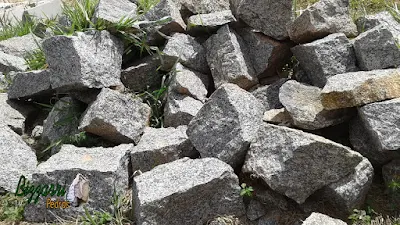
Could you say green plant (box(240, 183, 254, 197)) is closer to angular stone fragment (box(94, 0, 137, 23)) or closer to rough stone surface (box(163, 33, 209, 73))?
rough stone surface (box(163, 33, 209, 73))

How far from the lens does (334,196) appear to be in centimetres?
289

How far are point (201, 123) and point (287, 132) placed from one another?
0.60 metres

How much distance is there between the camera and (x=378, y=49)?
332 cm

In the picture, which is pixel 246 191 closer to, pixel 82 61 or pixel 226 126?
pixel 226 126

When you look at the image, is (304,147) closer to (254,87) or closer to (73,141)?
(254,87)

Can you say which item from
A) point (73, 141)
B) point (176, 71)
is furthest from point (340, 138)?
point (73, 141)

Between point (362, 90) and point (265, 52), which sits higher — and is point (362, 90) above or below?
above

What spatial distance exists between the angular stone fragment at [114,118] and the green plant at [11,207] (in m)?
0.68

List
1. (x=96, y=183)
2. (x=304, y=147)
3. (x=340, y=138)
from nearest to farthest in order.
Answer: (x=304, y=147) < (x=96, y=183) < (x=340, y=138)

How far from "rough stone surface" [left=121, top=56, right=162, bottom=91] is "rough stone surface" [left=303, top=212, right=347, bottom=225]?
1888 millimetres

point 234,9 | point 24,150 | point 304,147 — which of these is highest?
point 234,9

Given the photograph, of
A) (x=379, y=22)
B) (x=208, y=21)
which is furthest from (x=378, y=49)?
(x=208, y=21)

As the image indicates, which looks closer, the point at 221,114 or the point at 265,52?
the point at 221,114

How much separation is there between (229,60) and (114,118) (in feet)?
3.39
